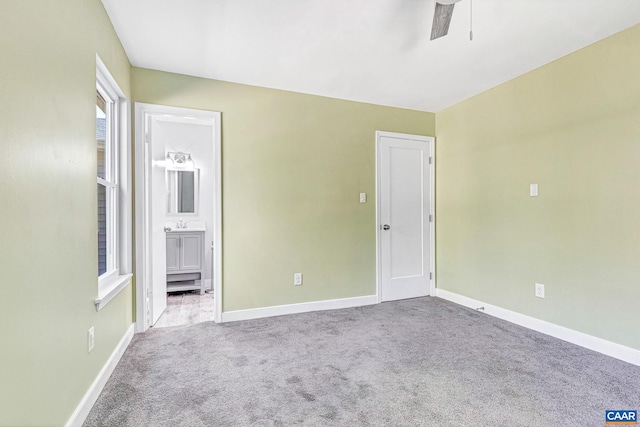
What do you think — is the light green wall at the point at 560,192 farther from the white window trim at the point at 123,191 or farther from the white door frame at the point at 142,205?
the white window trim at the point at 123,191

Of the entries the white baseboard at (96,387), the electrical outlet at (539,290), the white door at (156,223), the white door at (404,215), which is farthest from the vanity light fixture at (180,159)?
the electrical outlet at (539,290)

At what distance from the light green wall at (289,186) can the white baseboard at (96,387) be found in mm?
928

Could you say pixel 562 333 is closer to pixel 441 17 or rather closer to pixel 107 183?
pixel 441 17

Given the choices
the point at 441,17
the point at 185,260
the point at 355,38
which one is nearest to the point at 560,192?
the point at 441,17

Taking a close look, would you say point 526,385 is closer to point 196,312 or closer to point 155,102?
point 196,312

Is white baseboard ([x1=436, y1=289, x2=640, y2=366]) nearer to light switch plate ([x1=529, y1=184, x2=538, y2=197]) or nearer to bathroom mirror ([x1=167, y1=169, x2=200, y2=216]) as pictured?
light switch plate ([x1=529, y1=184, x2=538, y2=197])

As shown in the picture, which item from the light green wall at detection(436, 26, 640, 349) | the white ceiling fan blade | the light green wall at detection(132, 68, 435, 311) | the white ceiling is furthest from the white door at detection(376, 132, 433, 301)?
the white ceiling fan blade

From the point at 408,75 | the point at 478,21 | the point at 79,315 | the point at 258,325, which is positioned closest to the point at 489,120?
the point at 408,75

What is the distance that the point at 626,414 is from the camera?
162cm

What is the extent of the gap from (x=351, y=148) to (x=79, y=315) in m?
2.86

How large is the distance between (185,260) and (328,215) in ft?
7.08

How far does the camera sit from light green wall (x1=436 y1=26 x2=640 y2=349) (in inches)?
86.9

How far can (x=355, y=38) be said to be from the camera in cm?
227

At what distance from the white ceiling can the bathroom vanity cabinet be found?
2.18 meters
